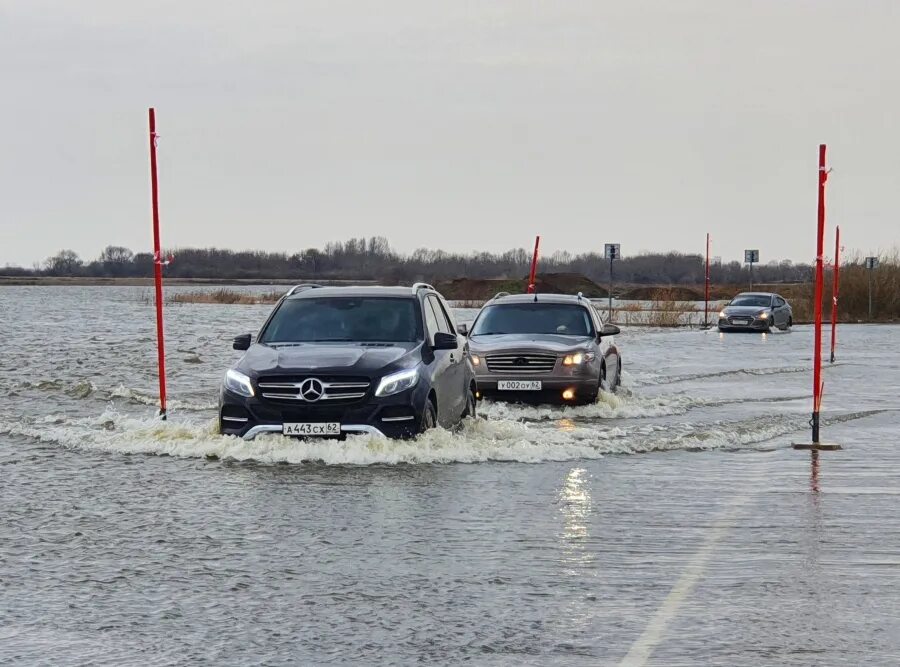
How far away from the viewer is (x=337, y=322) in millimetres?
14914

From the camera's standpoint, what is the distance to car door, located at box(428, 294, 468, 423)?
14.9 meters

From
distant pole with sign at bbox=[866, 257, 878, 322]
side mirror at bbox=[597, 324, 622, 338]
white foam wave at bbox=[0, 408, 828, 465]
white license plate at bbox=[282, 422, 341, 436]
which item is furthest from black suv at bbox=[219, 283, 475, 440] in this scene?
distant pole with sign at bbox=[866, 257, 878, 322]

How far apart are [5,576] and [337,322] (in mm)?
7406

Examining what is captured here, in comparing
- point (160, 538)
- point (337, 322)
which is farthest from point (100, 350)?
point (160, 538)

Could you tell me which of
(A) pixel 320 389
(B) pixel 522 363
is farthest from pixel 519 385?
(A) pixel 320 389

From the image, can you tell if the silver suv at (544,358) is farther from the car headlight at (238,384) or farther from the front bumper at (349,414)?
the car headlight at (238,384)

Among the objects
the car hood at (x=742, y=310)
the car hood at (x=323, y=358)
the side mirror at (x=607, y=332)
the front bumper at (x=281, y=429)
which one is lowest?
the car hood at (x=742, y=310)

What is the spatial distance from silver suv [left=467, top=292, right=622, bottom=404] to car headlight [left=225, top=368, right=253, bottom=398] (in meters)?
6.48

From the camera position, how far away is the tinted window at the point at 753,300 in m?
56.0

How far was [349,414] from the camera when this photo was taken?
13359 millimetres

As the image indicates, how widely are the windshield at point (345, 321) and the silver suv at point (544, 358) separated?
470 cm

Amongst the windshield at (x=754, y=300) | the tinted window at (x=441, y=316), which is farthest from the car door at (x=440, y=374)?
the windshield at (x=754, y=300)

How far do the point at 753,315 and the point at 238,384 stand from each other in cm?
4260

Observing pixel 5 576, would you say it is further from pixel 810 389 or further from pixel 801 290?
pixel 801 290
